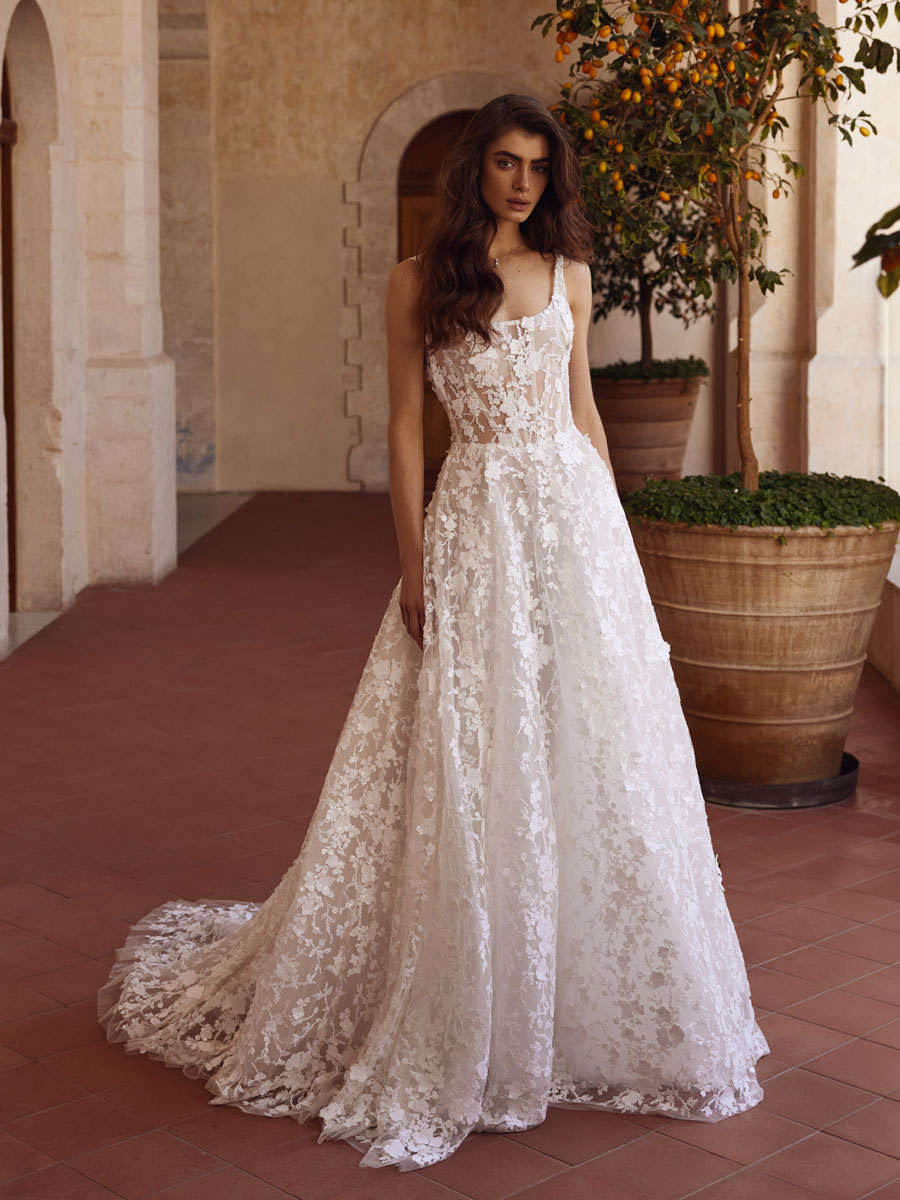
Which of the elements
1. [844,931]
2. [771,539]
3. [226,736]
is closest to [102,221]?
[226,736]

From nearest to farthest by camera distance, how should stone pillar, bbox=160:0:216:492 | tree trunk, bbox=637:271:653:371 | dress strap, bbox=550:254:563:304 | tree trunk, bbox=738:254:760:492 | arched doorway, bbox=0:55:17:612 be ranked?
dress strap, bbox=550:254:563:304, tree trunk, bbox=738:254:760:492, arched doorway, bbox=0:55:17:612, tree trunk, bbox=637:271:653:371, stone pillar, bbox=160:0:216:492

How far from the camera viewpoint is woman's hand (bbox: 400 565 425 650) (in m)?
2.83

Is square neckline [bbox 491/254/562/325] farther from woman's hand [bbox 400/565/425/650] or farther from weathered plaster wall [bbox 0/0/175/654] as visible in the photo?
weathered plaster wall [bbox 0/0/175/654]

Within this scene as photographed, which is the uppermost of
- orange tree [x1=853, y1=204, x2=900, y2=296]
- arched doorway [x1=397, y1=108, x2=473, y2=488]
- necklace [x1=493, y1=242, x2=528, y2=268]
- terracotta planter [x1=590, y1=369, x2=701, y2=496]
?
arched doorway [x1=397, y1=108, x2=473, y2=488]

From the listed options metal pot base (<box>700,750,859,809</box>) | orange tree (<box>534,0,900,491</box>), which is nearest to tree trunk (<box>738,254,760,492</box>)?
orange tree (<box>534,0,900,491</box>)

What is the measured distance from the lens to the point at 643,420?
10.9 m

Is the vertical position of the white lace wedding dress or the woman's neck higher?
the woman's neck

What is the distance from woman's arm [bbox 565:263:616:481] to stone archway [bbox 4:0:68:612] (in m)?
5.19

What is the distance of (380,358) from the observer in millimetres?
13062

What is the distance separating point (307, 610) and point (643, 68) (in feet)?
12.8

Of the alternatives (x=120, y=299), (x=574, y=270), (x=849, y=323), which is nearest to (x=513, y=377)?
(x=574, y=270)

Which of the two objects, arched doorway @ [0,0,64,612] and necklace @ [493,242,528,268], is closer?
necklace @ [493,242,528,268]

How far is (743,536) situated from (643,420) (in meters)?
6.62

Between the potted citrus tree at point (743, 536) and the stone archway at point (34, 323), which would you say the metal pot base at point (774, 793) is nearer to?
the potted citrus tree at point (743, 536)
